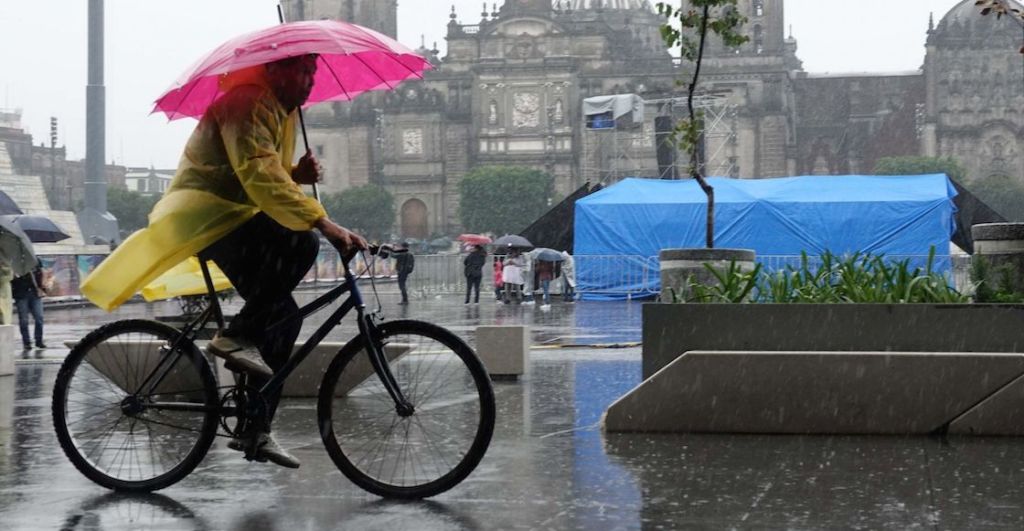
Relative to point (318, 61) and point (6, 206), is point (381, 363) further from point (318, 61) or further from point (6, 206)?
point (6, 206)

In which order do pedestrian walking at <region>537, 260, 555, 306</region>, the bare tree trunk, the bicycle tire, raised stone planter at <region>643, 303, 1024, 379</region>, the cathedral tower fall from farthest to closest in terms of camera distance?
the cathedral tower < pedestrian walking at <region>537, 260, 555, 306</region> < the bare tree trunk < raised stone planter at <region>643, 303, 1024, 379</region> < the bicycle tire

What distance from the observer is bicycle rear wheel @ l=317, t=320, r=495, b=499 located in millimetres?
4711

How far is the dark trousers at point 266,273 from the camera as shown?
4.88 m

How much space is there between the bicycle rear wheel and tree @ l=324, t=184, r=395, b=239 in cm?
10072

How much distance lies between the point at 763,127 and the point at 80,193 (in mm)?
62431

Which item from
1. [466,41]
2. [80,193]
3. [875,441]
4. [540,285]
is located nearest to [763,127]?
[466,41]

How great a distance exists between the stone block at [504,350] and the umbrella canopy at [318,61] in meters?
3.88

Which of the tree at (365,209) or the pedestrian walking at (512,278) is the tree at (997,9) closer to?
the pedestrian walking at (512,278)

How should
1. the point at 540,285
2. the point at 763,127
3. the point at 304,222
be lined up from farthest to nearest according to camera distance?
the point at 763,127
the point at 540,285
the point at 304,222

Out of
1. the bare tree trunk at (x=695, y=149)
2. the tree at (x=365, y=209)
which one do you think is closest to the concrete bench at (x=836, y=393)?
the bare tree trunk at (x=695, y=149)

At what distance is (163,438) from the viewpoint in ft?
16.9

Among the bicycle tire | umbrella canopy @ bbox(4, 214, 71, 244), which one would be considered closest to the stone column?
the bicycle tire

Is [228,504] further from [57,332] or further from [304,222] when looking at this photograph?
[57,332]

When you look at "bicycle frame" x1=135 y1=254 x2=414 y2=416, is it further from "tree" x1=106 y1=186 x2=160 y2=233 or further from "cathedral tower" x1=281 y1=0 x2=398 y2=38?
"tree" x1=106 y1=186 x2=160 y2=233
